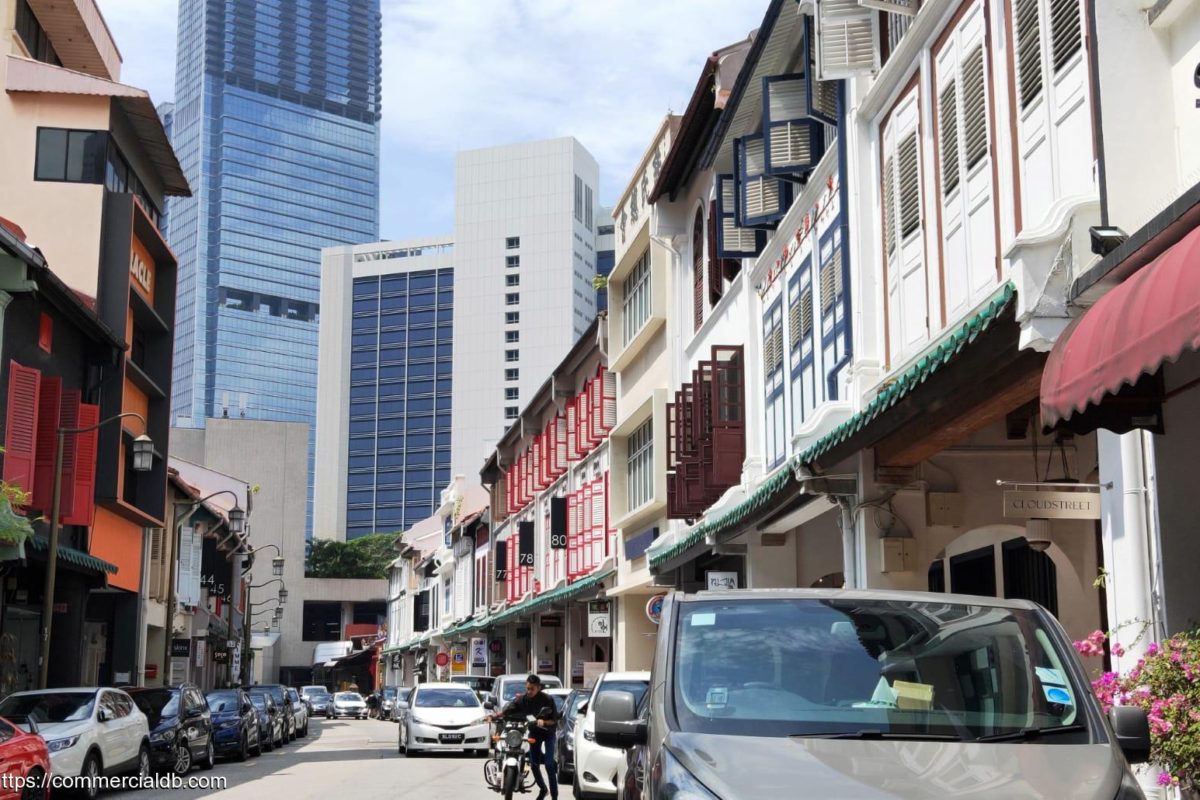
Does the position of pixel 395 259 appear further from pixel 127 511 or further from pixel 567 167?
pixel 127 511

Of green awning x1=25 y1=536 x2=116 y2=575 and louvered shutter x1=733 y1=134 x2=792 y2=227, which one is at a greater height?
louvered shutter x1=733 y1=134 x2=792 y2=227

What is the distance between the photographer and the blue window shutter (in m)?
23.7

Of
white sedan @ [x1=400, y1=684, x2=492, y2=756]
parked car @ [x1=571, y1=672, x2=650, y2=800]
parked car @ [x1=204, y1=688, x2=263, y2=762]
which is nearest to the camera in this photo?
parked car @ [x1=571, y1=672, x2=650, y2=800]

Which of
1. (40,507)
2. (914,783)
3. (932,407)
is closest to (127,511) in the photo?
(40,507)

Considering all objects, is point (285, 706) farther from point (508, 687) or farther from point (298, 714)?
point (508, 687)

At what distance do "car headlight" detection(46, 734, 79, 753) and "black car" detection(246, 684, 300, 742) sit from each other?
65.8 feet

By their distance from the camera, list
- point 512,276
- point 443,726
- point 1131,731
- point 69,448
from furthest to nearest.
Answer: point 512,276 < point 69,448 < point 443,726 < point 1131,731

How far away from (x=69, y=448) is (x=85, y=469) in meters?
0.61

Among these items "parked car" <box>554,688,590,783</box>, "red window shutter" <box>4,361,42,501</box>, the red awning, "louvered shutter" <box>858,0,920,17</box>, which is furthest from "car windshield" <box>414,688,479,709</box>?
the red awning

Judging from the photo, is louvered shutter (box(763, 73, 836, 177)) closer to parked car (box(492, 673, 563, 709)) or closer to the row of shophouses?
the row of shophouses

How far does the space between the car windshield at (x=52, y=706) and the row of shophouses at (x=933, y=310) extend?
9.25m

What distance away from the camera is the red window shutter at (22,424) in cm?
2873

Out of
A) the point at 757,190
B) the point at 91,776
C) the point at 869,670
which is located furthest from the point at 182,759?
the point at 869,670

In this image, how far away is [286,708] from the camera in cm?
3925
